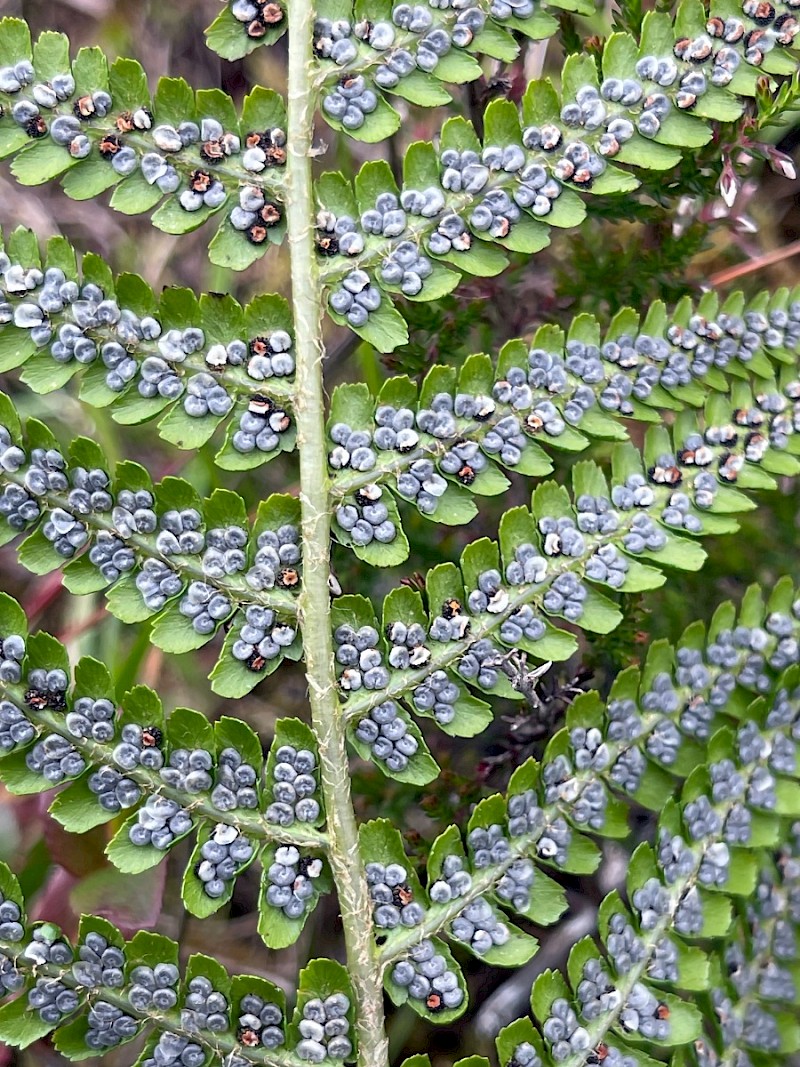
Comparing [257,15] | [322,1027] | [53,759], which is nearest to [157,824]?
[53,759]

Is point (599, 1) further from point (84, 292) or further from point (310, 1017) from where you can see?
point (310, 1017)

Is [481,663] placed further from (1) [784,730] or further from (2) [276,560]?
(1) [784,730]

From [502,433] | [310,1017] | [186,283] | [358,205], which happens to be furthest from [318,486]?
[186,283]

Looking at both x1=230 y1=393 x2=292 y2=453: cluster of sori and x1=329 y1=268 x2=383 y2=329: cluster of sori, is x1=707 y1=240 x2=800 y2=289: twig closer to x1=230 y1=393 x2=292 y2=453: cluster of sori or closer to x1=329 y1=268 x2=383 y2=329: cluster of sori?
x1=329 y1=268 x2=383 y2=329: cluster of sori

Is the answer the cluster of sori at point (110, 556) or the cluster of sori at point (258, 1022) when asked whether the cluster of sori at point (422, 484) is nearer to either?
the cluster of sori at point (110, 556)

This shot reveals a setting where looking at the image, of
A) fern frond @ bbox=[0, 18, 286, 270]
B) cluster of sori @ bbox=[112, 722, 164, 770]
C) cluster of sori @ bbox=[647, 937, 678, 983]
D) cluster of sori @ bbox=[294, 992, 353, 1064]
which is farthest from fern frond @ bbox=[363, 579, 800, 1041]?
fern frond @ bbox=[0, 18, 286, 270]

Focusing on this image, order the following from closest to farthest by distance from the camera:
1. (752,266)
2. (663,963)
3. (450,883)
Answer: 1. (450,883)
2. (663,963)
3. (752,266)
